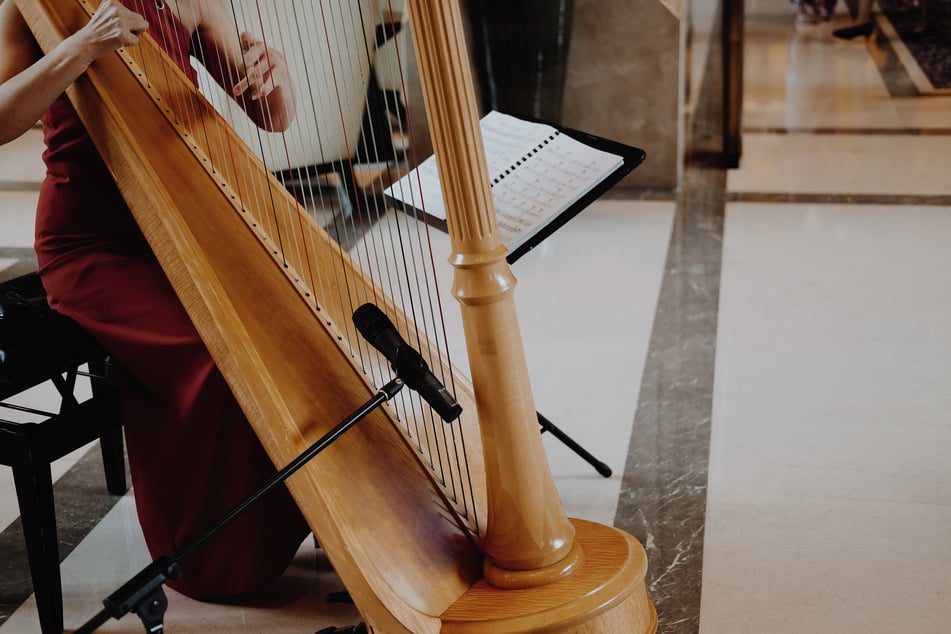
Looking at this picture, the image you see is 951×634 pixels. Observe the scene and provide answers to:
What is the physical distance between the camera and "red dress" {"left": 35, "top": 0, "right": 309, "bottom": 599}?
71.1 inches

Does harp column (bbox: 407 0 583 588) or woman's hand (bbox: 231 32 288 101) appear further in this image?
woman's hand (bbox: 231 32 288 101)

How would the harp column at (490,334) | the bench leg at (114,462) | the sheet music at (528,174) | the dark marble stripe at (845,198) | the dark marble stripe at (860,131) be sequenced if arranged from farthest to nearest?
1. the dark marble stripe at (860,131)
2. the dark marble stripe at (845,198)
3. the bench leg at (114,462)
4. the sheet music at (528,174)
5. the harp column at (490,334)

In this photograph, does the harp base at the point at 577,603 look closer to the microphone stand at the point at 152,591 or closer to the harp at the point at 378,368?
the harp at the point at 378,368

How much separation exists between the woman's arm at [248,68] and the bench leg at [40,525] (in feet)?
2.32

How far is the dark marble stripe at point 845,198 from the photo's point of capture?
142 inches

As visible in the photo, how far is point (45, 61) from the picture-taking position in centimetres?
180

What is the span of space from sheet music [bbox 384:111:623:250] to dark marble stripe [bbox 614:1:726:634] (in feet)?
2.24

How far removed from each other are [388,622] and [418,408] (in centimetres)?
42

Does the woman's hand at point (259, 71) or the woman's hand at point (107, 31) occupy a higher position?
the woman's hand at point (107, 31)

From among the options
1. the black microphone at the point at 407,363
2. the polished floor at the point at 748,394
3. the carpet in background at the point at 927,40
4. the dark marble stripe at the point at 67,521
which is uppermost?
the black microphone at the point at 407,363

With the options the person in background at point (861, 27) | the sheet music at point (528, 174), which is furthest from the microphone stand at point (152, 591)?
the person in background at point (861, 27)

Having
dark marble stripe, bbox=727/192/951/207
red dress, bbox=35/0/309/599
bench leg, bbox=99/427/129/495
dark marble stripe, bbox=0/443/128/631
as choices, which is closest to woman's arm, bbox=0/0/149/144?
red dress, bbox=35/0/309/599

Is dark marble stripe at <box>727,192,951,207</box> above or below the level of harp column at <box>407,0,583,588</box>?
below

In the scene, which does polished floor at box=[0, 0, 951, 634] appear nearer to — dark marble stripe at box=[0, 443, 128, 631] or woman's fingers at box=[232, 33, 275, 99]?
dark marble stripe at box=[0, 443, 128, 631]
